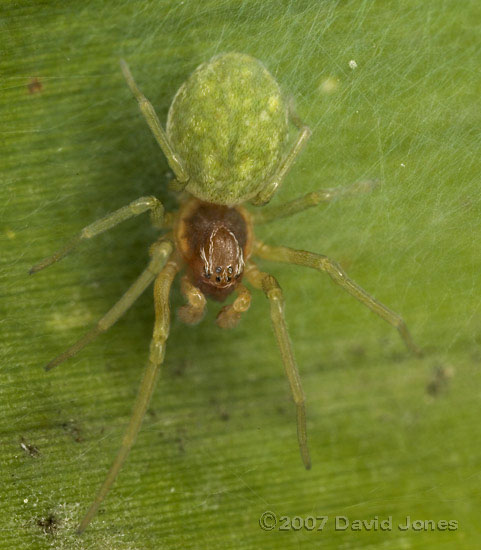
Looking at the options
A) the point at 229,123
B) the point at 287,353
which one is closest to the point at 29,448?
the point at 287,353

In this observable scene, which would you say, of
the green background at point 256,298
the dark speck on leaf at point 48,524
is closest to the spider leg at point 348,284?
the green background at point 256,298

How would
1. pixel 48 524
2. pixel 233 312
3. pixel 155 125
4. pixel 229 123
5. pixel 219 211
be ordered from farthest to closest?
1. pixel 219 211
2. pixel 233 312
3. pixel 48 524
4. pixel 155 125
5. pixel 229 123

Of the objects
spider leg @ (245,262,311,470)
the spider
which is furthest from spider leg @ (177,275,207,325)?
spider leg @ (245,262,311,470)

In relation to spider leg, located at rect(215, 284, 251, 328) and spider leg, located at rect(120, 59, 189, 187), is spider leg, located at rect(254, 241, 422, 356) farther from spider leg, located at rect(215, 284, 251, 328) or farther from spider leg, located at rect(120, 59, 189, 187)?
spider leg, located at rect(120, 59, 189, 187)

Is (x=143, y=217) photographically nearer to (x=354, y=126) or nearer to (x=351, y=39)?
(x=354, y=126)

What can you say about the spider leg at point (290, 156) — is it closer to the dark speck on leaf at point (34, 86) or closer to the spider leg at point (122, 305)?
the spider leg at point (122, 305)

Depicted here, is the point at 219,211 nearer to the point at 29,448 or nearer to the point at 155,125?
the point at 155,125
